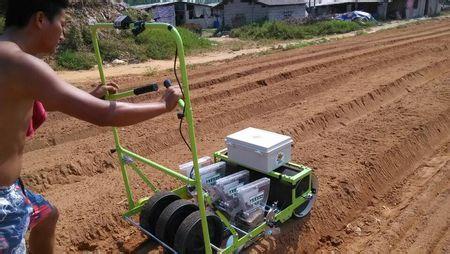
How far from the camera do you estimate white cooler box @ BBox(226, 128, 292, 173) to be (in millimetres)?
3703

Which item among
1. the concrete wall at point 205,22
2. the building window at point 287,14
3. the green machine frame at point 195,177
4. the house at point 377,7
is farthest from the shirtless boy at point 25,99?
the house at point 377,7

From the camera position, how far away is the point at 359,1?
122 feet

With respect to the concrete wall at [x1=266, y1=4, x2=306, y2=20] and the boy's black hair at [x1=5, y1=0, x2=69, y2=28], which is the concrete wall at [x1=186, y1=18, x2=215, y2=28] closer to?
the concrete wall at [x1=266, y1=4, x2=306, y2=20]

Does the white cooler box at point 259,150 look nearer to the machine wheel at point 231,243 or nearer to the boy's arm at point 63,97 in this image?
the machine wheel at point 231,243

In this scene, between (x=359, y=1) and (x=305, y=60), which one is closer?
(x=305, y=60)

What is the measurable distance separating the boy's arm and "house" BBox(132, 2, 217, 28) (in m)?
28.4

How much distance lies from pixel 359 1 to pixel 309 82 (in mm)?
31209

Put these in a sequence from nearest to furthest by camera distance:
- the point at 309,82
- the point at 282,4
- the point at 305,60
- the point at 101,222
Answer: the point at 101,222 → the point at 309,82 → the point at 305,60 → the point at 282,4

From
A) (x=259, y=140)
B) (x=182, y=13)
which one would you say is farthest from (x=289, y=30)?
(x=259, y=140)

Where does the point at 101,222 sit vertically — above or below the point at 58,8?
below

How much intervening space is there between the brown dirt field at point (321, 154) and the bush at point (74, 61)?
449 cm

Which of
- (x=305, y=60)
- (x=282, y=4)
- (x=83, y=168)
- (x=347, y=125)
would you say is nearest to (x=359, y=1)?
(x=282, y=4)

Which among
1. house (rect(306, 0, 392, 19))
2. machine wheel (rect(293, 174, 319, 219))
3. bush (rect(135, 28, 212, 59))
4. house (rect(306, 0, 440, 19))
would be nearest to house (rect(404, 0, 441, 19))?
house (rect(306, 0, 440, 19))

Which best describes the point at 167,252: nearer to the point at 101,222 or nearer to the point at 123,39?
the point at 101,222
